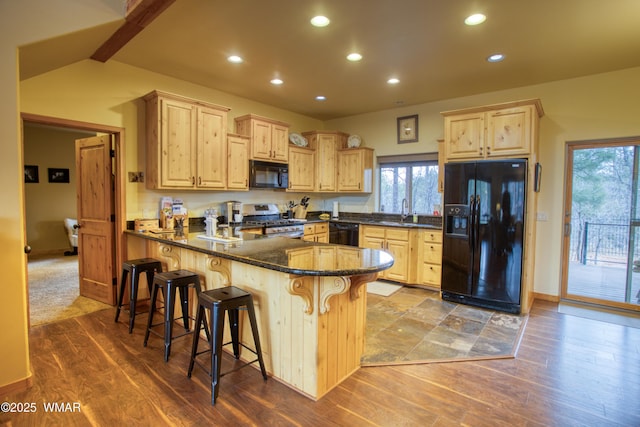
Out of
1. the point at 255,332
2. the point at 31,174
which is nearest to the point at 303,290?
the point at 255,332

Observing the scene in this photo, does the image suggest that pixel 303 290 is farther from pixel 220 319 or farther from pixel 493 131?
pixel 493 131

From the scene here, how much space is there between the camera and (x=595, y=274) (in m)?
4.02

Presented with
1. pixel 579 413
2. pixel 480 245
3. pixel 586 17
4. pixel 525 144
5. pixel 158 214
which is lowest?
pixel 579 413

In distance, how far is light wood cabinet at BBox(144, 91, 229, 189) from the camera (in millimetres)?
3596

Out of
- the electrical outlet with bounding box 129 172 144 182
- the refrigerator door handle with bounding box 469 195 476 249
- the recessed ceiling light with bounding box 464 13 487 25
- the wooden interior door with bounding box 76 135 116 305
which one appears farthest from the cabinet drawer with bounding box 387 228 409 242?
the wooden interior door with bounding box 76 135 116 305

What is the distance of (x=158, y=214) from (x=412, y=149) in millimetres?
3813

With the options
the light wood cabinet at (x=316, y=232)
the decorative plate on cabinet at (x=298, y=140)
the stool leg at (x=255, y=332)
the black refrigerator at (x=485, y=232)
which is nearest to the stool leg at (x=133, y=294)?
the stool leg at (x=255, y=332)

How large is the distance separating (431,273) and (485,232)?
102 cm

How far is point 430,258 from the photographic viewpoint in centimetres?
448

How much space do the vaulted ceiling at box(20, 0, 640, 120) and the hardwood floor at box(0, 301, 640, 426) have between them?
90.8 inches

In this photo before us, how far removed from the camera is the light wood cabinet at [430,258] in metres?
4.40

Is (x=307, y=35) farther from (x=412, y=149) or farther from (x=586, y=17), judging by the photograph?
(x=412, y=149)

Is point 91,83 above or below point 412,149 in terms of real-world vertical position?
above

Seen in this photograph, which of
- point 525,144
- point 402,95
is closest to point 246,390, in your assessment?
point 525,144
